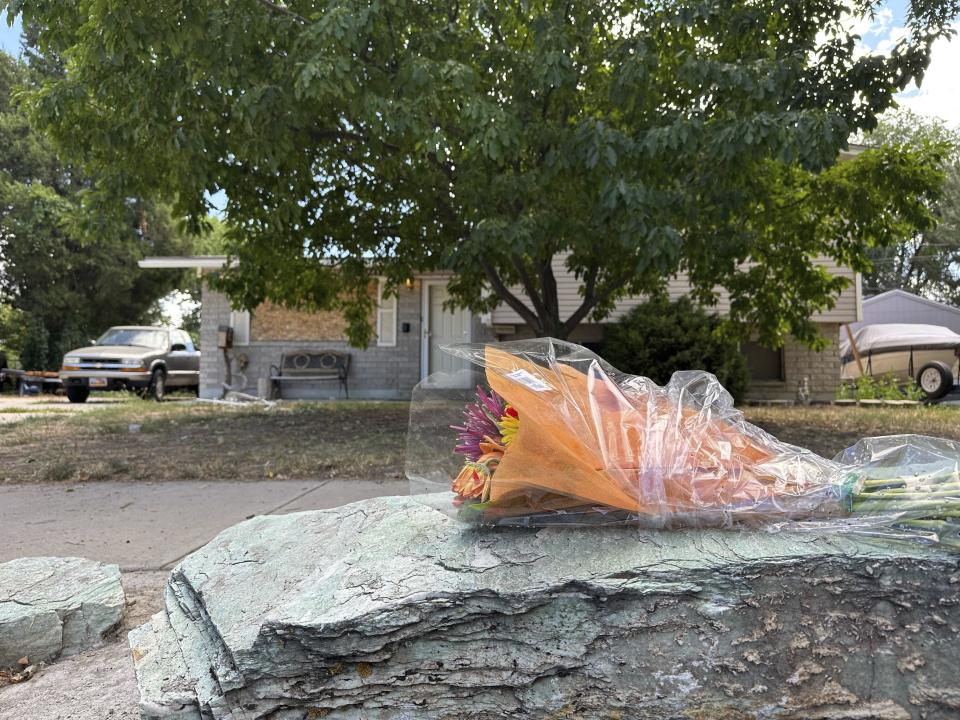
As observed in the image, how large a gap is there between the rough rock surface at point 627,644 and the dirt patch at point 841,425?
193 inches

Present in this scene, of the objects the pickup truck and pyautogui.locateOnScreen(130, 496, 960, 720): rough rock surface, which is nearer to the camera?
pyautogui.locateOnScreen(130, 496, 960, 720): rough rock surface

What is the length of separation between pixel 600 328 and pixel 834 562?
1325 centimetres

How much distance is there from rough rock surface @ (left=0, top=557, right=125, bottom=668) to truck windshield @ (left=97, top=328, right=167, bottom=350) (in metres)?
14.6

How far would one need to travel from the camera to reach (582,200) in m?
6.79

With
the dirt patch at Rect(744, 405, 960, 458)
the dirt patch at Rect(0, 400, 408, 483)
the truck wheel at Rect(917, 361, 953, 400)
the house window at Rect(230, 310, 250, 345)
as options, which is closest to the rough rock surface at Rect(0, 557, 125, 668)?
the dirt patch at Rect(0, 400, 408, 483)

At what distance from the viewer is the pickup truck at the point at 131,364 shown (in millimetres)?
15125

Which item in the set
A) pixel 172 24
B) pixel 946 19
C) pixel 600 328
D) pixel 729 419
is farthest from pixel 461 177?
pixel 600 328

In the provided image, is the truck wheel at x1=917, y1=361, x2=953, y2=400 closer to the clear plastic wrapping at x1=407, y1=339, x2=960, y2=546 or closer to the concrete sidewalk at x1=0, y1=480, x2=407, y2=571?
the concrete sidewalk at x1=0, y1=480, x2=407, y2=571

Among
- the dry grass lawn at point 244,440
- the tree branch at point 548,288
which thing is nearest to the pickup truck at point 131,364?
the dry grass lawn at point 244,440

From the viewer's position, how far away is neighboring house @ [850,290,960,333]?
92.9 feet

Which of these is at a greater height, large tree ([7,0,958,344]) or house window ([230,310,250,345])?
large tree ([7,0,958,344])

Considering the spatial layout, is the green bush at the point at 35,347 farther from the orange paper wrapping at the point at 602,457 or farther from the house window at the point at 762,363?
the orange paper wrapping at the point at 602,457

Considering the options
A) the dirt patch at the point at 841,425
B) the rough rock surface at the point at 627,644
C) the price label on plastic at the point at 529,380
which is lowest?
the dirt patch at the point at 841,425

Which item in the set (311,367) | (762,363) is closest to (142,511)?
(311,367)
